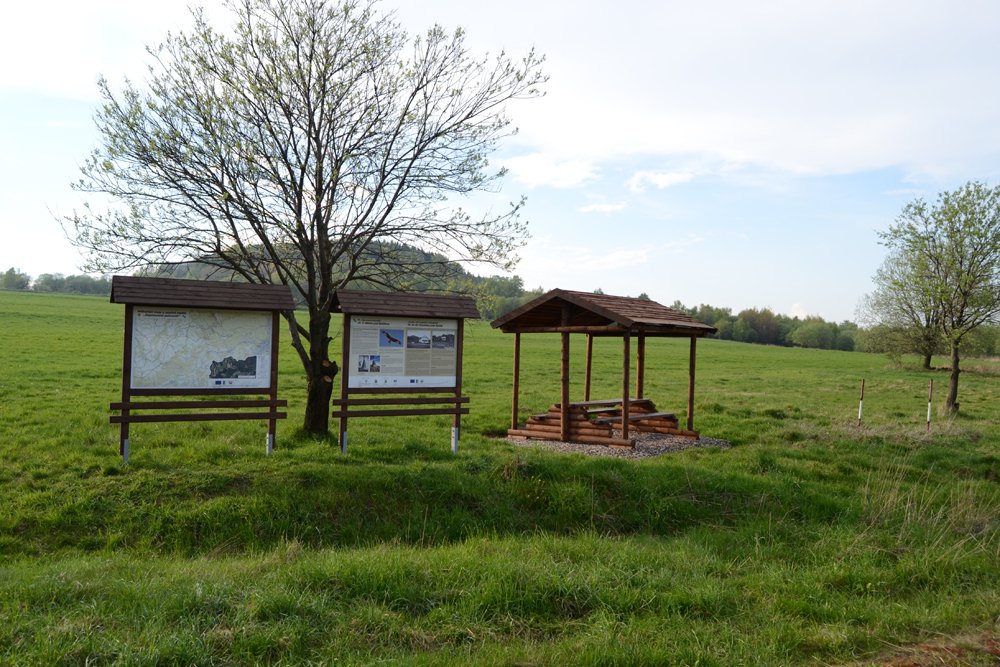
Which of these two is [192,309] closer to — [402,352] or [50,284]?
[402,352]

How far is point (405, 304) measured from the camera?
11766mm

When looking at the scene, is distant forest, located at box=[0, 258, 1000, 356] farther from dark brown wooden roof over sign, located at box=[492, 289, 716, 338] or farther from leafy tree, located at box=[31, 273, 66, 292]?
dark brown wooden roof over sign, located at box=[492, 289, 716, 338]

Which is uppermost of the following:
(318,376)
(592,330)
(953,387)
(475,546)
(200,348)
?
(592,330)

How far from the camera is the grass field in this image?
4988 mm

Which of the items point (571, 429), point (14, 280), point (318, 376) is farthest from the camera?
point (14, 280)

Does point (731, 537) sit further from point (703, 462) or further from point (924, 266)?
point (924, 266)

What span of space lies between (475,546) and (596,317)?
7.79 meters

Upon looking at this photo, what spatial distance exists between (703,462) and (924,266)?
12788mm

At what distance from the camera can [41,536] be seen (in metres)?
7.81

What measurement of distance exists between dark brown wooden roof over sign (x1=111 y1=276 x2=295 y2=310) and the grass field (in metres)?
2.23

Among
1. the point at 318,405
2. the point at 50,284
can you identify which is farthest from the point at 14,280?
the point at 318,405

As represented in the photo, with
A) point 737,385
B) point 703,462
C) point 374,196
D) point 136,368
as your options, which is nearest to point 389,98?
point 374,196

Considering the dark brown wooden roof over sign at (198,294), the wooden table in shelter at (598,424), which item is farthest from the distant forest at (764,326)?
the dark brown wooden roof over sign at (198,294)

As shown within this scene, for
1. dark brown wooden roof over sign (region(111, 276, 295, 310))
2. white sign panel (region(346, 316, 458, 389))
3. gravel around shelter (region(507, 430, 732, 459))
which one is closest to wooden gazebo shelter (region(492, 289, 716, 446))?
gravel around shelter (region(507, 430, 732, 459))
